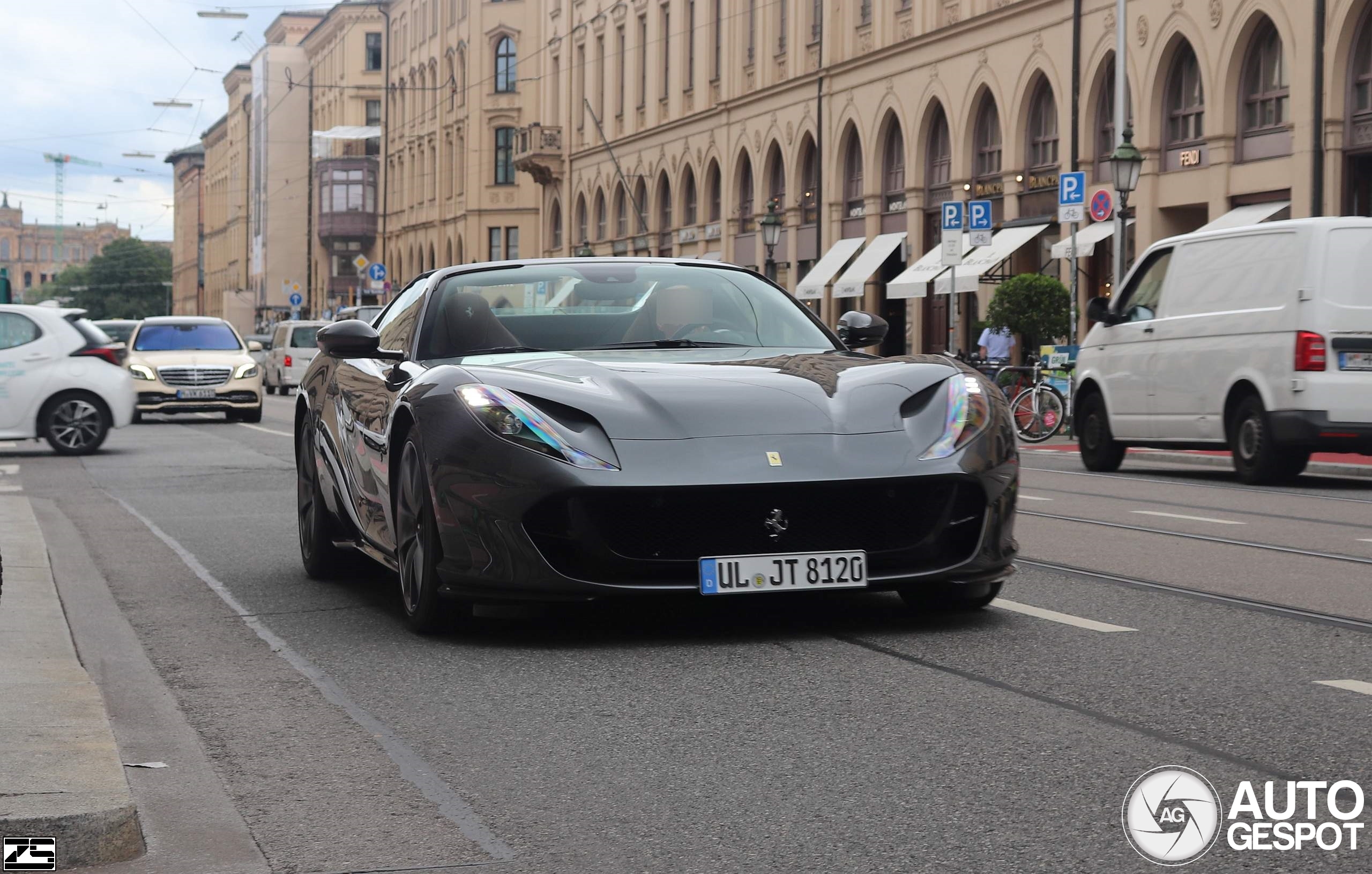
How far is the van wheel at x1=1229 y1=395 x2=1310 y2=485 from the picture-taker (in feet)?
51.2

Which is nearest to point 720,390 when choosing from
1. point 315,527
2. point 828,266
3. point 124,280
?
point 315,527

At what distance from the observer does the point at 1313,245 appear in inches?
605

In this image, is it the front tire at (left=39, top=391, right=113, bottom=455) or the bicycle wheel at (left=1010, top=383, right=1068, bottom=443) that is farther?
the bicycle wheel at (left=1010, top=383, right=1068, bottom=443)

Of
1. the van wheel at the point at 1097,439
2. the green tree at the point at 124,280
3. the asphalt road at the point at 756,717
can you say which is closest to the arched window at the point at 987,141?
the van wheel at the point at 1097,439

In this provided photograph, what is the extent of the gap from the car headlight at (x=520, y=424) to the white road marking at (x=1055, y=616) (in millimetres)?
1818

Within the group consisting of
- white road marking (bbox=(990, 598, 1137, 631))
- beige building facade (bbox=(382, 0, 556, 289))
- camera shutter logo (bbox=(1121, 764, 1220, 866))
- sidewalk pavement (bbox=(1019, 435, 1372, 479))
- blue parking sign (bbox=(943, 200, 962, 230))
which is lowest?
sidewalk pavement (bbox=(1019, 435, 1372, 479))

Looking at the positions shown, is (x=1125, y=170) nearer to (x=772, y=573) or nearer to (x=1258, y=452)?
(x=1258, y=452)

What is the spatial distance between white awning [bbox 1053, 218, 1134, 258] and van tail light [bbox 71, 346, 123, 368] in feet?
57.1

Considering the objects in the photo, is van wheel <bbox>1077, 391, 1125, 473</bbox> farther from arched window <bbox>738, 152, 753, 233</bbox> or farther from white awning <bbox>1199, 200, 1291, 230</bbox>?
arched window <bbox>738, 152, 753, 233</bbox>

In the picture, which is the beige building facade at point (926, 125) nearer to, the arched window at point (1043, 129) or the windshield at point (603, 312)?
the arched window at point (1043, 129)

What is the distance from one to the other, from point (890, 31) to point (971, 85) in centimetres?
491

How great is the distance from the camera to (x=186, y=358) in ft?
95.2

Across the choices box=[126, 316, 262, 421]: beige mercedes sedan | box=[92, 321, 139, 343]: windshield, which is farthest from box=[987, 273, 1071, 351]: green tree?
box=[92, 321, 139, 343]: windshield

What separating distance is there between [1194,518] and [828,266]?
3465 centimetres
